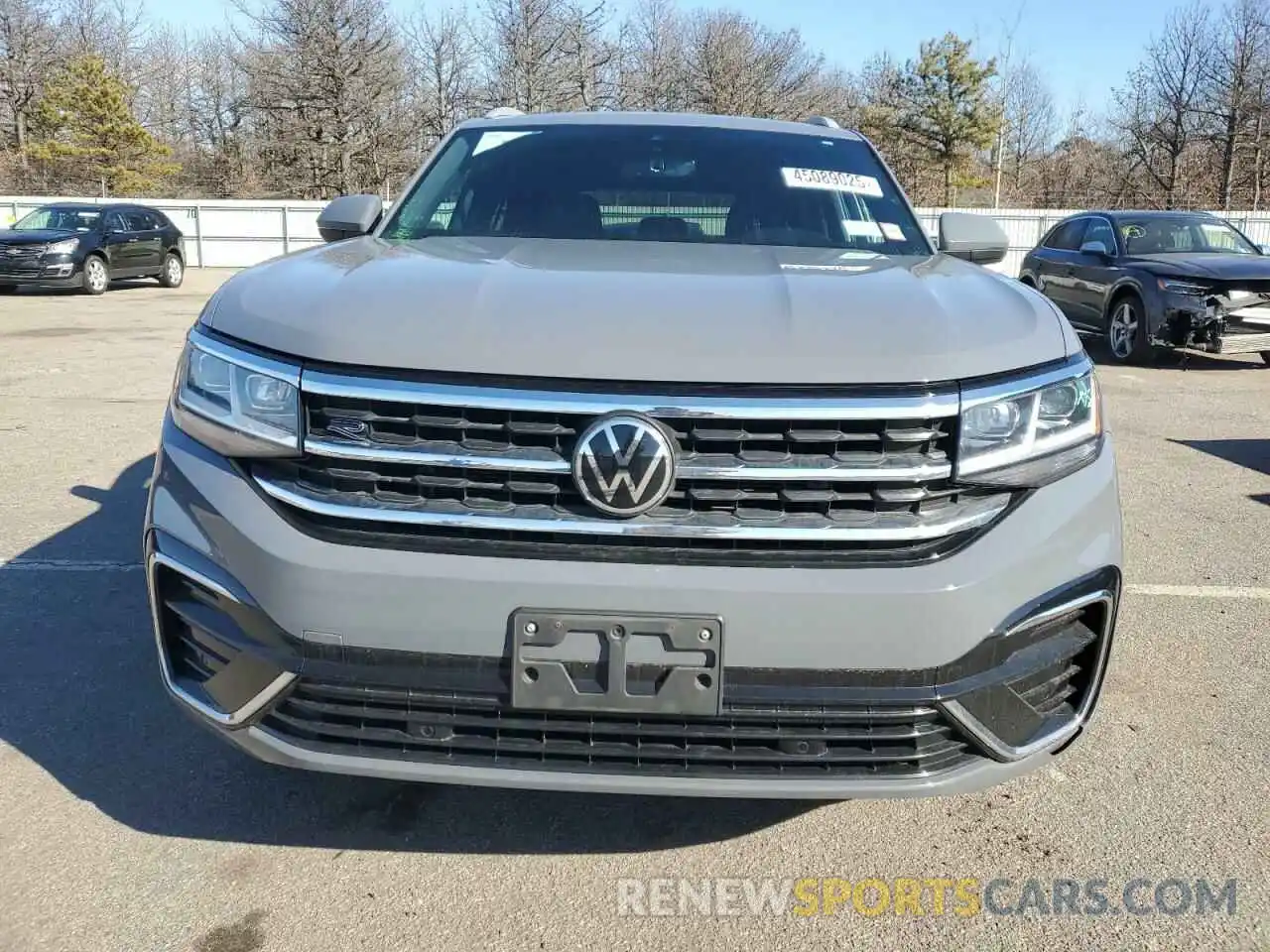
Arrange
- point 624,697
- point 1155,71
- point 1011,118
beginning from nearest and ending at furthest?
point 624,697 → point 1155,71 → point 1011,118

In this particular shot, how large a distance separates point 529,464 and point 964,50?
156 feet

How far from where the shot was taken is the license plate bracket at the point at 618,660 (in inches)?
74.5

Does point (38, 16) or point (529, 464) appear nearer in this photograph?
point (529, 464)

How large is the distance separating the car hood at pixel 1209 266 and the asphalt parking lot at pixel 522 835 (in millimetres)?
7663

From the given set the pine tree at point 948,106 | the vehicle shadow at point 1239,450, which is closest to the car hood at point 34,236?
the vehicle shadow at point 1239,450

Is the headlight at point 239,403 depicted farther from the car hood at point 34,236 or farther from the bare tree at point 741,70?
the bare tree at point 741,70

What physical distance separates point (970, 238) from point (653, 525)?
7.24 ft

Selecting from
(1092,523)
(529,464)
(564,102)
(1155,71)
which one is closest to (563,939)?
(529,464)

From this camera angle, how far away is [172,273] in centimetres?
2128

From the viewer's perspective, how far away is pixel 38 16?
4338 centimetres

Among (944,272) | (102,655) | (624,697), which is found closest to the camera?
(624,697)

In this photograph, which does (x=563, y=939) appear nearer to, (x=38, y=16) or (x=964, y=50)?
(x=964, y=50)

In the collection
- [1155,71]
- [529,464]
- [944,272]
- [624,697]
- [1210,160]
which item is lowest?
[624,697]

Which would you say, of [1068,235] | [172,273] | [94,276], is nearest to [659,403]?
[1068,235]
